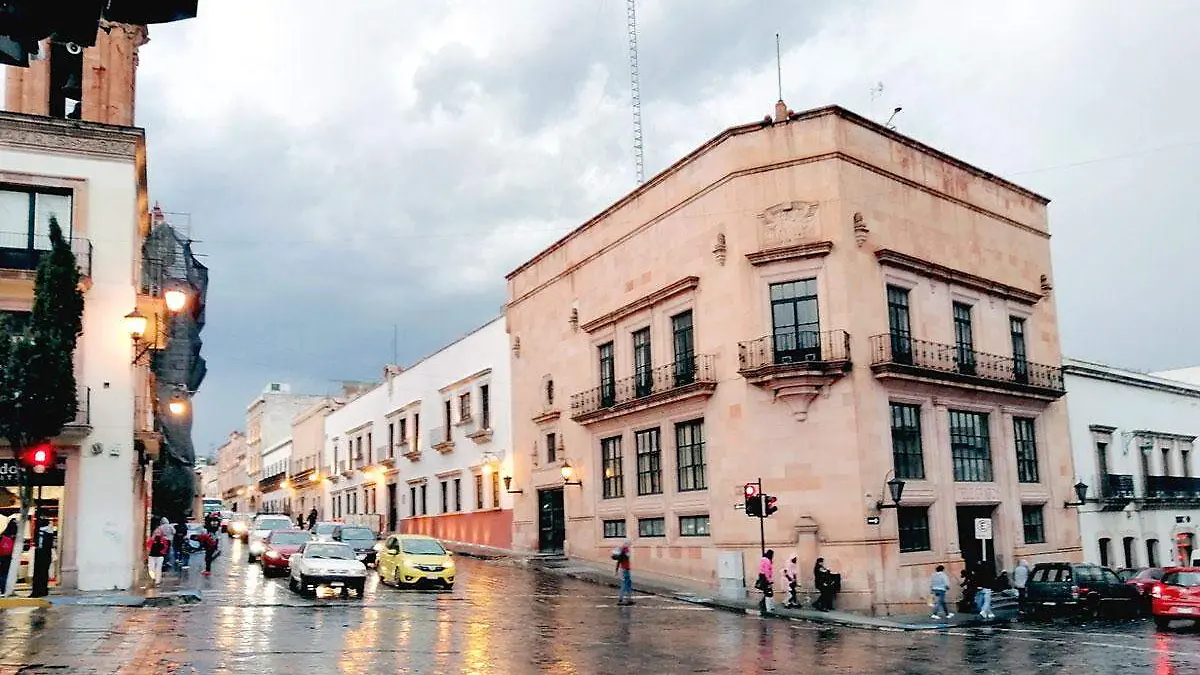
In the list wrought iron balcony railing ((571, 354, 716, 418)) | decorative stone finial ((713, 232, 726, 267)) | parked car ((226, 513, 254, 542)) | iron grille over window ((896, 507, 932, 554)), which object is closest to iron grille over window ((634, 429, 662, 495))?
wrought iron balcony railing ((571, 354, 716, 418))

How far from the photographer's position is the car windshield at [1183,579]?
2242 centimetres

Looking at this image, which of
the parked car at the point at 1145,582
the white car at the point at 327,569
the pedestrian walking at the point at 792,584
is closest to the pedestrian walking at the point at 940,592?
the pedestrian walking at the point at 792,584

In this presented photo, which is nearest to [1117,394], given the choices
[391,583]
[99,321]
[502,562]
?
[502,562]

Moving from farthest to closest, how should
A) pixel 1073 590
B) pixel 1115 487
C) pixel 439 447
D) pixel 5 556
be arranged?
pixel 439 447, pixel 1115 487, pixel 1073 590, pixel 5 556

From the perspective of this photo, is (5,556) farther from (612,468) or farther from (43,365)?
(612,468)

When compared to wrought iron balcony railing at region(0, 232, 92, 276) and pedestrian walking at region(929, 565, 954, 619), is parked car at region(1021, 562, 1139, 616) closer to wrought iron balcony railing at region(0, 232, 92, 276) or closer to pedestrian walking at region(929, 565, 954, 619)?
pedestrian walking at region(929, 565, 954, 619)

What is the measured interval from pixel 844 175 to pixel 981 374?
8.24m

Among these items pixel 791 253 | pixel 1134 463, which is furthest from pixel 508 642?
pixel 1134 463

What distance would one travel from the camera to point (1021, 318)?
112 ft

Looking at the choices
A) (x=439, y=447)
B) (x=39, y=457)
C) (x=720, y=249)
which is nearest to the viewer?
(x=39, y=457)

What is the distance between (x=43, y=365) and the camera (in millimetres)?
21938

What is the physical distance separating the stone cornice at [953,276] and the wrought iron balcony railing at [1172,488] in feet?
32.7

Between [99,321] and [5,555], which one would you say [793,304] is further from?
[5,555]

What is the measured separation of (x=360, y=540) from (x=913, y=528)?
59.3 feet
